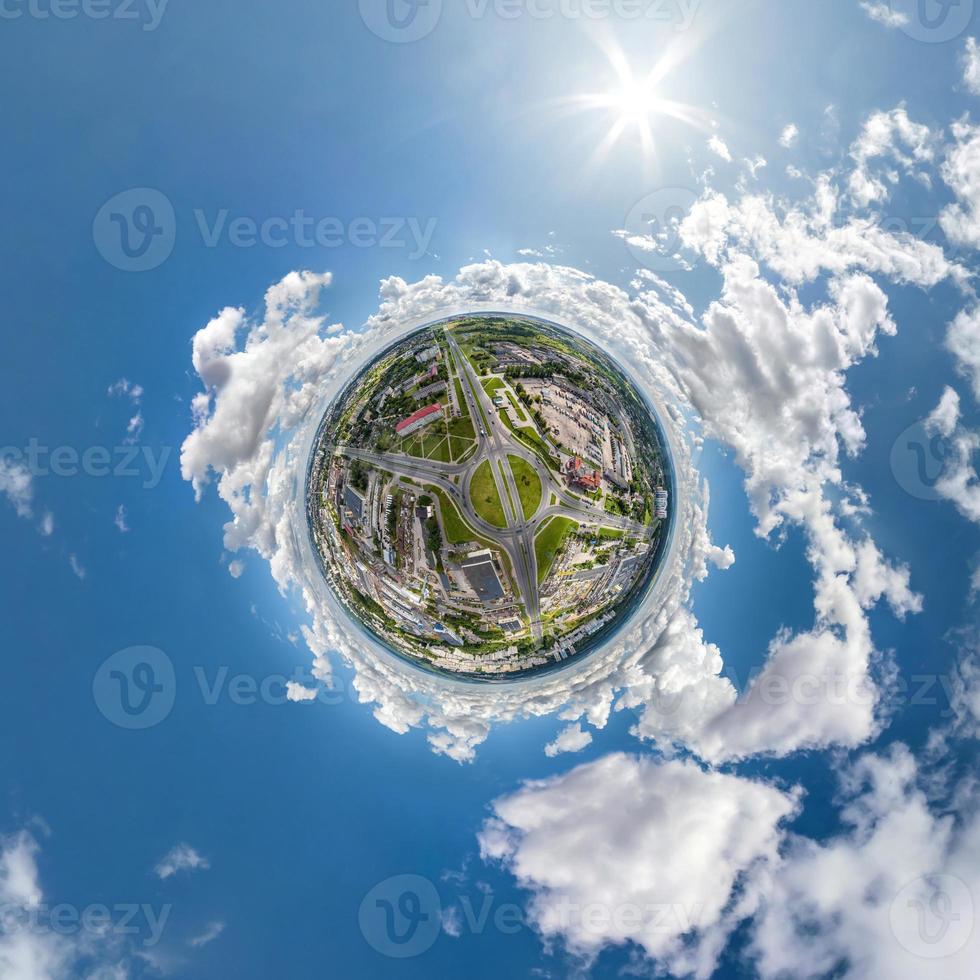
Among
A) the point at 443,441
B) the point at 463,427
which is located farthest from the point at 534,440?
the point at 443,441

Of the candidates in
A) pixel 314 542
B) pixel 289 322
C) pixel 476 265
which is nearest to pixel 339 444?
pixel 314 542

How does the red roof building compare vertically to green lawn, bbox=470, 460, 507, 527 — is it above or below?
above

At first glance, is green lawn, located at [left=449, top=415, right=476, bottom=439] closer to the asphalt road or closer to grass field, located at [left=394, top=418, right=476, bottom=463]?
grass field, located at [left=394, top=418, right=476, bottom=463]

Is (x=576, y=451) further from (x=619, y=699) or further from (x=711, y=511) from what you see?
(x=619, y=699)

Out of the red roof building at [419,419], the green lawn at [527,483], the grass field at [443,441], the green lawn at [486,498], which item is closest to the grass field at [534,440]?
the green lawn at [527,483]

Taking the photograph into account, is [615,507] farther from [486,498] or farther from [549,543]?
[486,498]

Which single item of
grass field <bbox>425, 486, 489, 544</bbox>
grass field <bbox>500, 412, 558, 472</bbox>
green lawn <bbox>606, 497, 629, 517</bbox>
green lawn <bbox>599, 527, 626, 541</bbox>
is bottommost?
green lawn <bbox>599, 527, 626, 541</bbox>

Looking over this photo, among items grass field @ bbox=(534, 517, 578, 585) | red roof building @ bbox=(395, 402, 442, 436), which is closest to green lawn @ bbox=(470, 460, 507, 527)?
Answer: grass field @ bbox=(534, 517, 578, 585)

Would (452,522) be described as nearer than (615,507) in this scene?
Yes
